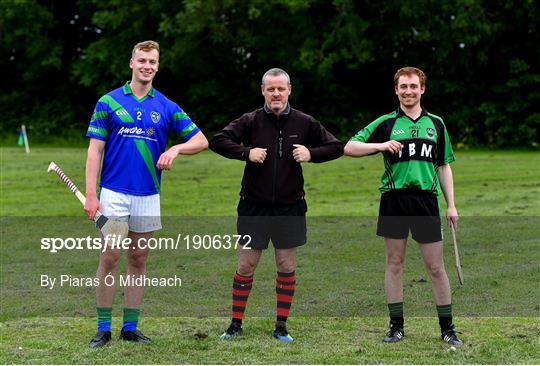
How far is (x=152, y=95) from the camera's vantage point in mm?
6555

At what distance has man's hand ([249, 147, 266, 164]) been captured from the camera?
6492 mm

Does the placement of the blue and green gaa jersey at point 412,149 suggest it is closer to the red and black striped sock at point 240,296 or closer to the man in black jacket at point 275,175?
the man in black jacket at point 275,175

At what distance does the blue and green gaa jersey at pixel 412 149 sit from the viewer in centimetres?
655

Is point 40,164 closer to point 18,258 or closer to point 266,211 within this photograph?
point 18,258

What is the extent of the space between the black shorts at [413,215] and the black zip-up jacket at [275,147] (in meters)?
0.52

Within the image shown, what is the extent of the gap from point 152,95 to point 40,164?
1694 cm

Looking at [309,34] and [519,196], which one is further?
[309,34]

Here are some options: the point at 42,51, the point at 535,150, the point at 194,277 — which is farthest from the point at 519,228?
the point at 42,51

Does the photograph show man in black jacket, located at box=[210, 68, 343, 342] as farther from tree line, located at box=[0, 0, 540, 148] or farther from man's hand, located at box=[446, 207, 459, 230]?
tree line, located at box=[0, 0, 540, 148]

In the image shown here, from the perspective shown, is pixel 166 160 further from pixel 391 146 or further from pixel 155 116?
pixel 391 146

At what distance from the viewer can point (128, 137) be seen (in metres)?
6.40

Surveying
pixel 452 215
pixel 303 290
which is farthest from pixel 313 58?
pixel 452 215

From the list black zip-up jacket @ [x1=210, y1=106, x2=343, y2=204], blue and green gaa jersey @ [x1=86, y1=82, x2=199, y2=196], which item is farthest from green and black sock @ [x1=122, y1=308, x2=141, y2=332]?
black zip-up jacket @ [x1=210, y1=106, x2=343, y2=204]

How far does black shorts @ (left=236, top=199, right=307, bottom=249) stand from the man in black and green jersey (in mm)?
567
